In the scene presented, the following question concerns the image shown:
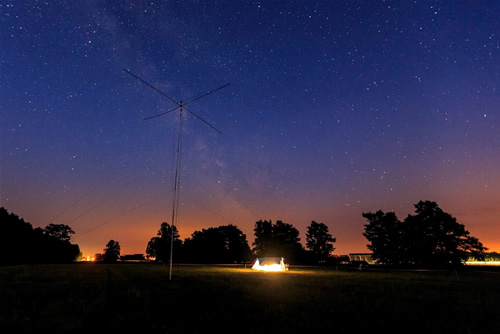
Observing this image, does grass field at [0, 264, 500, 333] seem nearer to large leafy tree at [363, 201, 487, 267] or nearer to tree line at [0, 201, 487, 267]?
tree line at [0, 201, 487, 267]

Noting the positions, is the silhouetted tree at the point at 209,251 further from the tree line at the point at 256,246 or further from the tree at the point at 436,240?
the tree at the point at 436,240

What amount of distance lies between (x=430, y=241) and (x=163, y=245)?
291 feet

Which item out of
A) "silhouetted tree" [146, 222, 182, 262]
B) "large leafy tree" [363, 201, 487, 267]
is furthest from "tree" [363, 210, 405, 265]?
"silhouetted tree" [146, 222, 182, 262]

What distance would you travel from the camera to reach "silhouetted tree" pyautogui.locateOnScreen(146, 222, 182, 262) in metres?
98.1

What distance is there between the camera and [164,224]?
131375 mm

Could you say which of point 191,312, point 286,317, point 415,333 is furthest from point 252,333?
point 415,333

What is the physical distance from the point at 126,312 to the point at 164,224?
130 m

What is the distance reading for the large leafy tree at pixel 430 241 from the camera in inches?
2047

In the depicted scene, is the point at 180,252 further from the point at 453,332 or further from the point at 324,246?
the point at 453,332

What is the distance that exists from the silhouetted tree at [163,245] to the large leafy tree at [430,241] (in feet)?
192

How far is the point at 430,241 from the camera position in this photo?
5388 cm

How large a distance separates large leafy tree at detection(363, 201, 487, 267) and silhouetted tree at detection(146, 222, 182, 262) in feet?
192

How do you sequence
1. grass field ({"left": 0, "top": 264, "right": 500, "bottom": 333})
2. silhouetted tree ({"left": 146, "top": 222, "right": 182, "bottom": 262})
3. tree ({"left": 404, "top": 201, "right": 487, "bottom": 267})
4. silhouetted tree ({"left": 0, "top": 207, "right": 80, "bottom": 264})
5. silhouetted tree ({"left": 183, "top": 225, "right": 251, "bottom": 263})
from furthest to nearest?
silhouetted tree ({"left": 146, "top": 222, "right": 182, "bottom": 262}) → silhouetted tree ({"left": 183, "top": 225, "right": 251, "bottom": 263}) → silhouetted tree ({"left": 0, "top": 207, "right": 80, "bottom": 264}) → tree ({"left": 404, "top": 201, "right": 487, "bottom": 267}) → grass field ({"left": 0, "top": 264, "right": 500, "bottom": 333})

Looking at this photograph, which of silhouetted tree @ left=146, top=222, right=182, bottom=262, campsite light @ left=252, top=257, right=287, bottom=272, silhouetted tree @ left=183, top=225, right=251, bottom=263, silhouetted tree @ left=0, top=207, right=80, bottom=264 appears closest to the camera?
campsite light @ left=252, top=257, right=287, bottom=272
